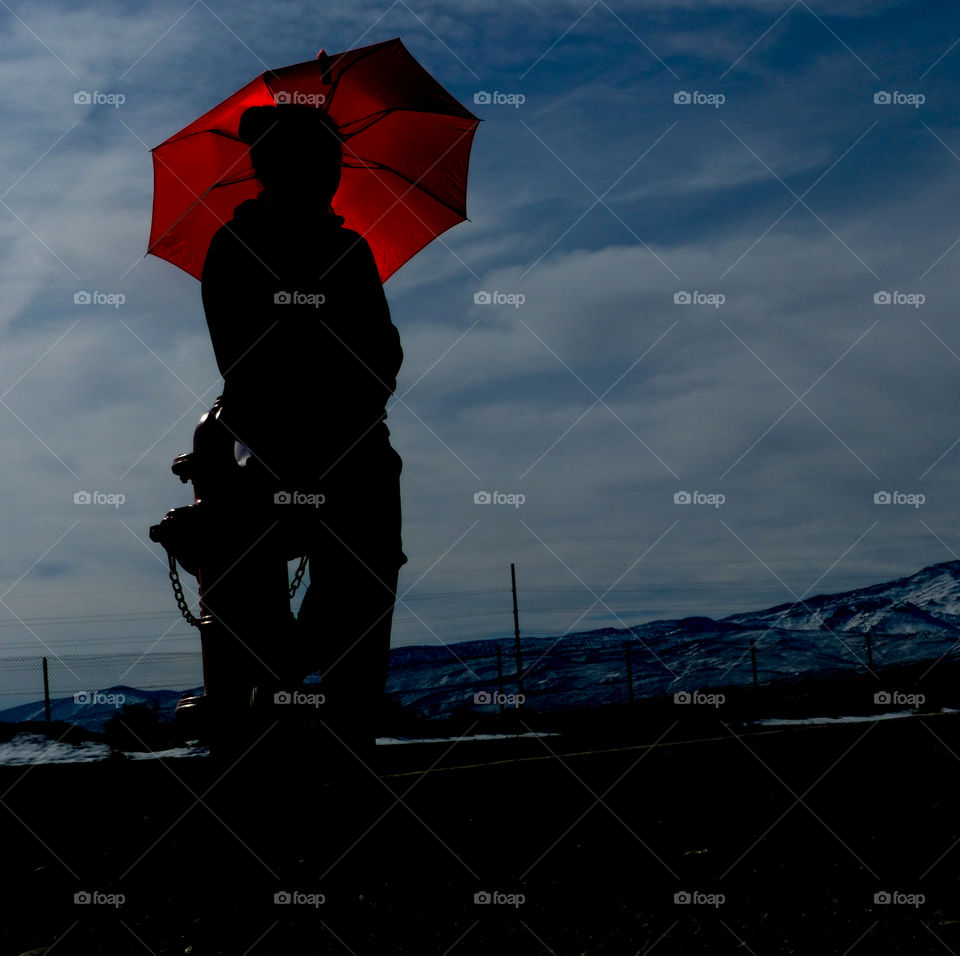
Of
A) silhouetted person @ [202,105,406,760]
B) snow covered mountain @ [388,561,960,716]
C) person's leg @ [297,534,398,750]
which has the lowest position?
snow covered mountain @ [388,561,960,716]

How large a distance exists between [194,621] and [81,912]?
45.3 inches

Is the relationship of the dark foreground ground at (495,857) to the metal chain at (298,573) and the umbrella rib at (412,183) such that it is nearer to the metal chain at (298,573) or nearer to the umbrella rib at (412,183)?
the metal chain at (298,573)

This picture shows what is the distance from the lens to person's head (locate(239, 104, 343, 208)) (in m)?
3.78

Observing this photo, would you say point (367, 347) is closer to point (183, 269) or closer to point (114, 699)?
point (183, 269)

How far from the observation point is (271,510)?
3613 mm

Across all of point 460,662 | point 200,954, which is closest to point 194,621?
point 200,954

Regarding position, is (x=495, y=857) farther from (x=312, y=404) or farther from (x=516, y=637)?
(x=516, y=637)

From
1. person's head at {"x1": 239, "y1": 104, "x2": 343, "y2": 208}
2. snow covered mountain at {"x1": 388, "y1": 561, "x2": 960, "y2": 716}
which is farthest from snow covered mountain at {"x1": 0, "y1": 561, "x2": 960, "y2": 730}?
person's head at {"x1": 239, "y1": 104, "x2": 343, "y2": 208}

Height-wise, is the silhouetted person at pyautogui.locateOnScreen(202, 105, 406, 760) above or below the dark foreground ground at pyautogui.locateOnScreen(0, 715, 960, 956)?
above

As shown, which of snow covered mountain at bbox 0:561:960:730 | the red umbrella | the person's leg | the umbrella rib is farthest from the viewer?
snow covered mountain at bbox 0:561:960:730

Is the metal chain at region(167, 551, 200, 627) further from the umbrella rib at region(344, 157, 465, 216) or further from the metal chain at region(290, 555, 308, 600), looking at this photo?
the umbrella rib at region(344, 157, 465, 216)

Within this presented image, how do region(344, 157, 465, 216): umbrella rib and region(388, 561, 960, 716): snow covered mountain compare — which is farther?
region(388, 561, 960, 716): snow covered mountain

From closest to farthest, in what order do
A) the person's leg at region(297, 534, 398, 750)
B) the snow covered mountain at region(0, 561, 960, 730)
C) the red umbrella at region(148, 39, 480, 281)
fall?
the person's leg at region(297, 534, 398, 750), the red umbrella at region(148, 39, 480, 281), the snow covered mountain at region(0, 561, 960, 730)

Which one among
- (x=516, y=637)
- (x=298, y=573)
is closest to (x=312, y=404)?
(x=298, y=573)
